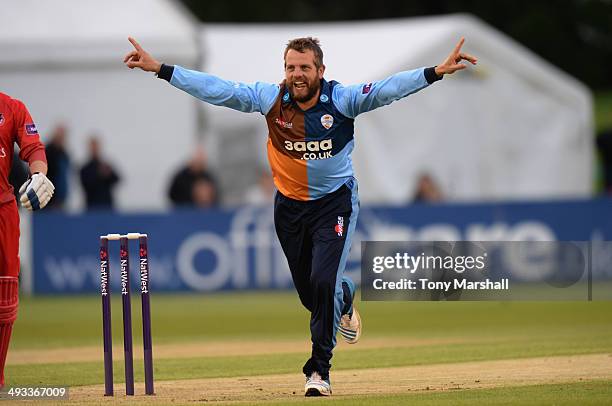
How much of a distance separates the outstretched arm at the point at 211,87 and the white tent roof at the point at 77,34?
38.5 feet

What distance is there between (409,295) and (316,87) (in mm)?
1585

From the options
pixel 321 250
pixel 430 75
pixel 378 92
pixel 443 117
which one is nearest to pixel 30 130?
pixel 321 250

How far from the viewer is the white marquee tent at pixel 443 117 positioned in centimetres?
2155

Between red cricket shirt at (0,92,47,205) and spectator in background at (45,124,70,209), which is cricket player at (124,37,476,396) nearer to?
red cricket shirt at (0,92,47,205)

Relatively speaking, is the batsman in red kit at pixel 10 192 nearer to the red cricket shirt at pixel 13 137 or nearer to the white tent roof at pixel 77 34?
the red cricket shirt at pixel 13 137

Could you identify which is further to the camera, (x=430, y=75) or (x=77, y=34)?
(x=77, y=34)

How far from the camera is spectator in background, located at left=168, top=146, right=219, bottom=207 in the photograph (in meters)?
20.2

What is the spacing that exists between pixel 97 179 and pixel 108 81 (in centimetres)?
183

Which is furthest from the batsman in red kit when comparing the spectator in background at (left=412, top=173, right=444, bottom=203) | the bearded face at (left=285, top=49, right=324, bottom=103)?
the spectator in background at (left=412, top=173, right=444, bottom=203)

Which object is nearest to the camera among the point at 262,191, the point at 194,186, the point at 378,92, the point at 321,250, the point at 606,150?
the point at 378,92

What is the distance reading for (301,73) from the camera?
8.79m

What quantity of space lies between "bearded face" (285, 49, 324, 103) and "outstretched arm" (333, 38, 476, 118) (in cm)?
20

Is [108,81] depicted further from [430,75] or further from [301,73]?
[430,75]

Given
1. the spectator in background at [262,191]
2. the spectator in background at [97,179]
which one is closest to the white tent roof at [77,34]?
the spectator in background at [97,179]
